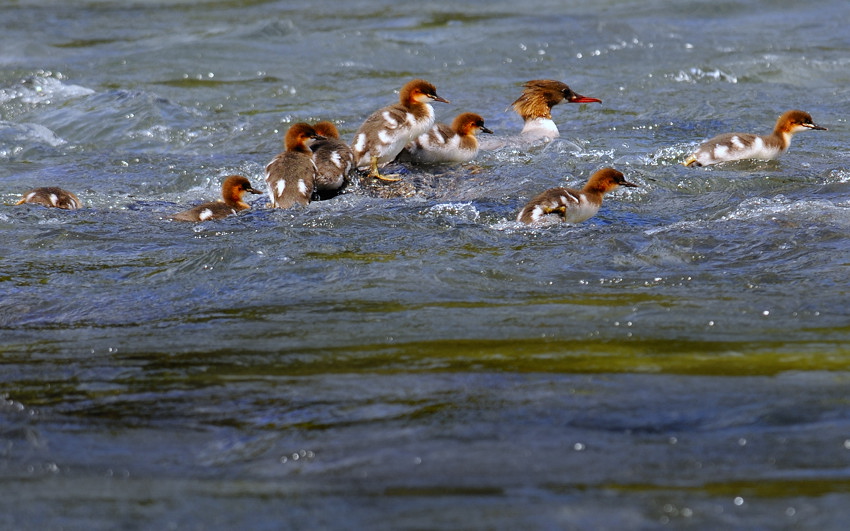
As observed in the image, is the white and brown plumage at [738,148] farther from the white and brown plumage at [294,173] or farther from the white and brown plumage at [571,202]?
the white and brown plumage at [294,173]

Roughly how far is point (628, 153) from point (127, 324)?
5.26 meters

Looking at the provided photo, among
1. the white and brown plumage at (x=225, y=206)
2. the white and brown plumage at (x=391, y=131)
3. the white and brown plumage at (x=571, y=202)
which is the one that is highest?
the white and brown plumage at (x=391, y=131)

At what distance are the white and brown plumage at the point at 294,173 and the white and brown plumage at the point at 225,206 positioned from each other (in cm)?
20

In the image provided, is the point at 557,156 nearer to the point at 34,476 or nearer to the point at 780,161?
the point at 780,161

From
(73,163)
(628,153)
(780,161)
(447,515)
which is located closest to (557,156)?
(628,153)

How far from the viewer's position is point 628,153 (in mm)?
8883

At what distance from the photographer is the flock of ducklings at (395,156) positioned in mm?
6930

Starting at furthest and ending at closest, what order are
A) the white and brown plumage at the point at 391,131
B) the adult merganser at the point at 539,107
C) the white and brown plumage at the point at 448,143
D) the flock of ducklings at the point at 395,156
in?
the adult merganser at the point at 539,107 → the white and brown plumage at the point at 448,143 → the white and brown plumage at the point at 391,131 → the flock of ducklings at the point at 395,156

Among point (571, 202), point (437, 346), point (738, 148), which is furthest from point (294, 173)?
point (738, 148)

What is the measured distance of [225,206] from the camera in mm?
7113

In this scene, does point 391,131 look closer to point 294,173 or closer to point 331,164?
point 331,164

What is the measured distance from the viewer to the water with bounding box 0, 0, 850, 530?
3.18 m

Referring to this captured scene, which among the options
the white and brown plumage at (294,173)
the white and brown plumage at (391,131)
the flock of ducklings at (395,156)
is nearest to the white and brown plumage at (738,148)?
the flock of ducklings at (395,156)

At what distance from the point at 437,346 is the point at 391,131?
12.4 ft
